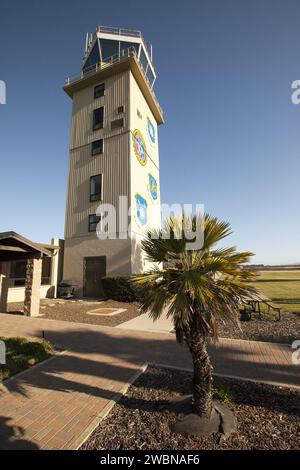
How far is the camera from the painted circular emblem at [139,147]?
22.7 metres

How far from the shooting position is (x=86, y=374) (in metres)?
6.18

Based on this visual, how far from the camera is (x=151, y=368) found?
652 centimetres

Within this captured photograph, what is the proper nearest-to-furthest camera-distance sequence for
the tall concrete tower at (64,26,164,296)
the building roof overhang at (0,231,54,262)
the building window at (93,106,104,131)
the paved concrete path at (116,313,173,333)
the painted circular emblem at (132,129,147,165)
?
the paved concrete path at (116,313,173,333), the building roof overhang at (0,231,54,262), the tall concrete tower at (64,26,164,296), the painted circular emblem at (132,129,147,165), the building window at (93,106,104,131)

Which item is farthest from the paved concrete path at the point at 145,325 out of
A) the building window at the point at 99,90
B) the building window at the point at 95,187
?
the building window at the point at 99,90

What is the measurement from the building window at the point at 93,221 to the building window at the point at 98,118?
8.74 meters

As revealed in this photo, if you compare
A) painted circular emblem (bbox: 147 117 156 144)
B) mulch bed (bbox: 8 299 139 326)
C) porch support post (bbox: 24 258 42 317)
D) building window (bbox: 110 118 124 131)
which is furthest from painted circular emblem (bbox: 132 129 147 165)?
porch support post (bbox: 24 258 42 317)

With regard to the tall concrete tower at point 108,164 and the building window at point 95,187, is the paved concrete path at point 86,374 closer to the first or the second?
the tall concrete tower at point 108,164

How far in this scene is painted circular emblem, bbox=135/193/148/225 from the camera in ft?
71.2

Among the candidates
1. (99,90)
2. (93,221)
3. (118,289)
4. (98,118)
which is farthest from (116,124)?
(118,289)

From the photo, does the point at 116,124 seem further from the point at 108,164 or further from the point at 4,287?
the point at 4,287

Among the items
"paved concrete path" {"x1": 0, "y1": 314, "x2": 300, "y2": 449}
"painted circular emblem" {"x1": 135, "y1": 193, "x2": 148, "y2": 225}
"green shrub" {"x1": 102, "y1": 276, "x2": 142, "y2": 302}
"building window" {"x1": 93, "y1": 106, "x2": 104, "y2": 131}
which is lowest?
"paved concrete path" {"x1": 0, "y1": 314, "x2": 300, "y2": 449}

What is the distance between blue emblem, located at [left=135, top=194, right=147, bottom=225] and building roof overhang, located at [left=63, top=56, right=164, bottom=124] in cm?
1225

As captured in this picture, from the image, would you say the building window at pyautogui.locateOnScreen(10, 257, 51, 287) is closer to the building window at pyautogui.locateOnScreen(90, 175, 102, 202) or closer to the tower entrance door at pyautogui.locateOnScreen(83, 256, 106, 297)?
the tower entrance door at pyautogui.locateOnScreen(83, 256, 106, 297)
